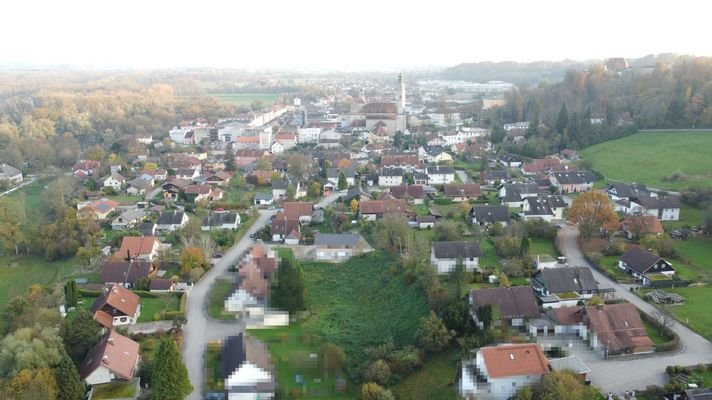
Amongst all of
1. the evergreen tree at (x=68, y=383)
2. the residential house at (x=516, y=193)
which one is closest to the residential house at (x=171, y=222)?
the evergreen tree at (x=68, y=383)

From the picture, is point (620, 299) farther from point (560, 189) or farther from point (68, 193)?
point (68, 193)

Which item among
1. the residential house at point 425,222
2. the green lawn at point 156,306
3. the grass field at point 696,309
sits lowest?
the green lawn at point 156,306

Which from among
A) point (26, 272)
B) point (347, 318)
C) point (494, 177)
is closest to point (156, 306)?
point (347, 318)

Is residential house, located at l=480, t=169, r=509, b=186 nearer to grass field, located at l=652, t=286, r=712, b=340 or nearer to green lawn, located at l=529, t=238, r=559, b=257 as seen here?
green lawn, located at l=529, t=238, r=559, b=257

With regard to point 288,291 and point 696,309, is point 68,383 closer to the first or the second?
point 288,291

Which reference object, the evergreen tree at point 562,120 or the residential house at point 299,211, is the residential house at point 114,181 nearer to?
the residential house at point 299,211

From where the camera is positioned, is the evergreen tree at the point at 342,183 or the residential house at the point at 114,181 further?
the residential house at the point at 114,181
